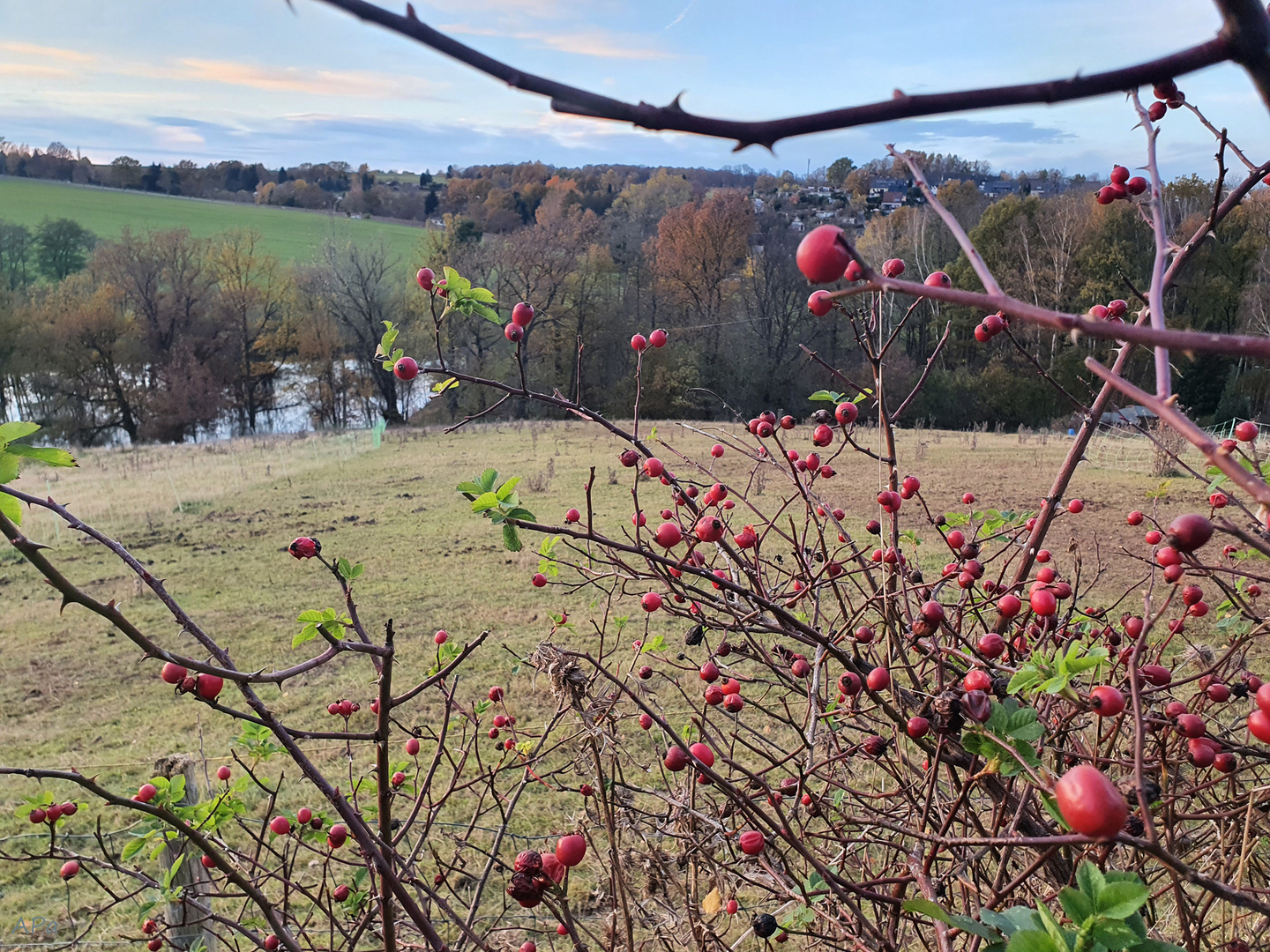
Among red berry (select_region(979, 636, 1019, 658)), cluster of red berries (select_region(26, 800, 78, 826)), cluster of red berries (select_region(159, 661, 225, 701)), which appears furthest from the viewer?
cluster of red berries (select_region(26, 800, 78, 826))

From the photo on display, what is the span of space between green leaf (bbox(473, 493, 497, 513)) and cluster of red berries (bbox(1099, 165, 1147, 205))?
128 centimetres

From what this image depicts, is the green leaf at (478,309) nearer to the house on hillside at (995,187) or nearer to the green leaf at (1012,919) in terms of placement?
the green leaf at (1012,919)

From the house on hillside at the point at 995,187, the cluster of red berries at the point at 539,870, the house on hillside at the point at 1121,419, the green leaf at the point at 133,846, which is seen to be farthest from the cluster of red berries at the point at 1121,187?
the house on hillside at the point at 995,187

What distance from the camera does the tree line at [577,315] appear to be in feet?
70.5

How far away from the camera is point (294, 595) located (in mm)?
7438

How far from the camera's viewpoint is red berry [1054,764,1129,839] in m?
0.50

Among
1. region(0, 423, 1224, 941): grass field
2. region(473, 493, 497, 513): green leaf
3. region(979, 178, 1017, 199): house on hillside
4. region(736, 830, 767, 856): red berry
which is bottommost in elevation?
region(0, 423, 1224, 941): grass field

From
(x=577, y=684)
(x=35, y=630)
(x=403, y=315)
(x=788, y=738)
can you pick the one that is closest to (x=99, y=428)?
(x=403, y=315)

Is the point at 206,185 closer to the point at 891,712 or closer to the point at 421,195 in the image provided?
the point at 421,195

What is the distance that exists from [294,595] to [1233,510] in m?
9.68

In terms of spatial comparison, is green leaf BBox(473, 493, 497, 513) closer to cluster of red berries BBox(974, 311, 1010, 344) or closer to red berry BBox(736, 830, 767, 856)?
red berry BBox(736, 830, 767, 856)

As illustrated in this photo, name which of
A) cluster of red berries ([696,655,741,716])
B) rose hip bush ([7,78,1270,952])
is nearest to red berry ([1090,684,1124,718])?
rose hip bush ([7,78,1270,952])

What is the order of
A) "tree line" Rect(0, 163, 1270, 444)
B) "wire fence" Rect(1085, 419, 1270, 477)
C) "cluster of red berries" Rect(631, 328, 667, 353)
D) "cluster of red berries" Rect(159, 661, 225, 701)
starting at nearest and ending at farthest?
"cluster of red berries" Rect(159, 661, 225, 701)
"cluster of red berries" Rect(631, 328, 667, 353)
"wire fence" Rect(1085, 419, 1270, 477)
"tree line" Rect(0, 163, 1270, 444)

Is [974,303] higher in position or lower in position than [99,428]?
higher
